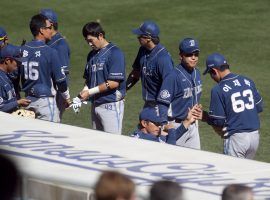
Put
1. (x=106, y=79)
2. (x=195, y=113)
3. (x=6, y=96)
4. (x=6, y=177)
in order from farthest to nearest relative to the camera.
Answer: (x=106, y=79) → (x=6, y=96) → (x=195, y=113) → (x=6, y=177)

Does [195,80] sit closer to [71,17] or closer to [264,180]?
[264,180]

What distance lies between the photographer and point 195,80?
33.7 feet

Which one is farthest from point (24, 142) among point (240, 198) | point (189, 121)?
point (189, 121)

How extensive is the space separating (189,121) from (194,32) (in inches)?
337

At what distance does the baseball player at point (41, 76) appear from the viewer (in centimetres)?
1085

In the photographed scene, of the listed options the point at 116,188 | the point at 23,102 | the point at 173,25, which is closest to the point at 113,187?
the point at 116,188

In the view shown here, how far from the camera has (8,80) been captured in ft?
34.0

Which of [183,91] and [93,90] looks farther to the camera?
[93,90]

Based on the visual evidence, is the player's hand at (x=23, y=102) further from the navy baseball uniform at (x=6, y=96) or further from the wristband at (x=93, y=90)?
the wristband at (x=93, y=90)

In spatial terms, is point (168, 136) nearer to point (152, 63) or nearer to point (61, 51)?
point (152, 63)

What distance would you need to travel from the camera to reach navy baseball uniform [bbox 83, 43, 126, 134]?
424 inches

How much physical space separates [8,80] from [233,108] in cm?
253

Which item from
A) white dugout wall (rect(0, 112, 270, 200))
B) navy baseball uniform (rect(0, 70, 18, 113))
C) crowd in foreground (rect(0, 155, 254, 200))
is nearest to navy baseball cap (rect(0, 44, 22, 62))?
navy baseball uniform (rect(0, 70, 18, 113))

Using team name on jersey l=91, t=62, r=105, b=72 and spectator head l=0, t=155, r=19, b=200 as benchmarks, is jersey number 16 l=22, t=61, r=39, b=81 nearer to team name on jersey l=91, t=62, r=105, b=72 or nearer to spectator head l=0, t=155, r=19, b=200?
team name on jersey l=91, t=62, r=105, b=72
